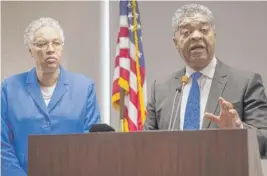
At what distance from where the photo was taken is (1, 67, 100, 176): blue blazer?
9.69 ft

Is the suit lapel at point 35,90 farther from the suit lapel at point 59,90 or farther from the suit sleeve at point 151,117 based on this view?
the suit sleeve at point 151,117

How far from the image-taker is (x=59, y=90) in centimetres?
308

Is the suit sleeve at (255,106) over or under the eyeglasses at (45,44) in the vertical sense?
under

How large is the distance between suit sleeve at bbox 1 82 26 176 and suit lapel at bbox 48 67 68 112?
282mm

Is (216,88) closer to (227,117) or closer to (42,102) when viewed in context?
(227,117)

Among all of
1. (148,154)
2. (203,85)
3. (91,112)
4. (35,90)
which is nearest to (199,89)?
(203,85)

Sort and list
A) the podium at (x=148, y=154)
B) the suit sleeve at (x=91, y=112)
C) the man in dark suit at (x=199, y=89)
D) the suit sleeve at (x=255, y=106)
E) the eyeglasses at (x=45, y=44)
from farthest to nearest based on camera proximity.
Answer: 1. the eyeglasses at (x=45, y=44)
2. the suit sleeve at (x=91, y=112)
3. the man in dark suit at (x=199, y=89)
4. the suit sleeve at (x=255, y=106)
5. the podium at (x=148, y=154)

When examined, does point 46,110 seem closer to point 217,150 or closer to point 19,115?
point 19,115

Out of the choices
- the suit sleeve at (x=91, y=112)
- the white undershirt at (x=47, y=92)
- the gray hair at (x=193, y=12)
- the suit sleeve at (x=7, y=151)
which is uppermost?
the gray hair at (x=193, y=12)

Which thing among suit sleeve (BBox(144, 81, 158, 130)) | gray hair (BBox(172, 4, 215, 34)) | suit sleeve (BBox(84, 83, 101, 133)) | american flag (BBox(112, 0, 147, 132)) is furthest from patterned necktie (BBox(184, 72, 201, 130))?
american flag (BBox(112, 0, 147, 132))

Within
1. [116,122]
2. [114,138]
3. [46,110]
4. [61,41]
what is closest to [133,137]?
[114,138]

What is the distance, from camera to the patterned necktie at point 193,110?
7.09 feet

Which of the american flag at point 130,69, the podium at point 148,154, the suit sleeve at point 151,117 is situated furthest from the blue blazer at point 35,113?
the podium at point 148,154

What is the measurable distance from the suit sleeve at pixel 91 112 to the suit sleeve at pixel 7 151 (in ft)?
1.46
